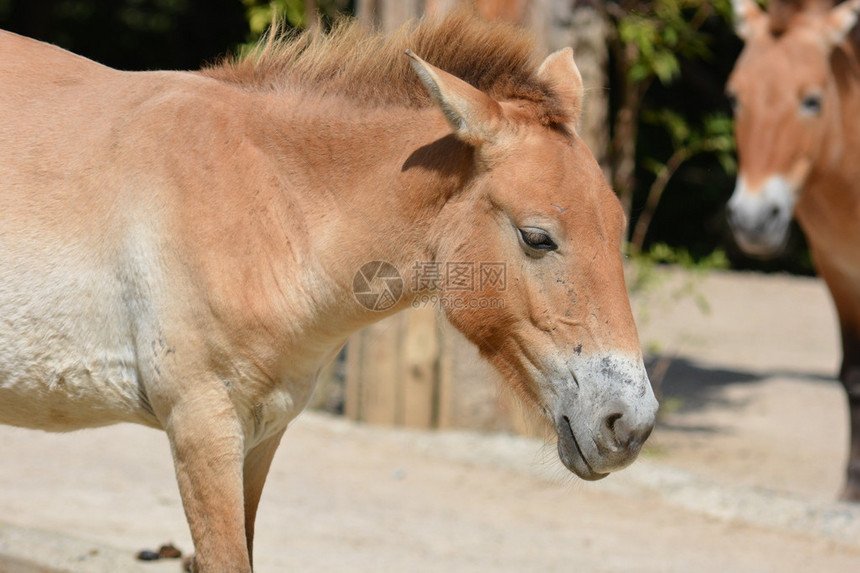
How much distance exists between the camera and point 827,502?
5.20 metres

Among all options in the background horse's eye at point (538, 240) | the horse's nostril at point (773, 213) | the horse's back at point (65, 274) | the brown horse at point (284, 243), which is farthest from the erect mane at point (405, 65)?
the horse's nostril at point (773, 213)

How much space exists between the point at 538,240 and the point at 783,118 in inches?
140

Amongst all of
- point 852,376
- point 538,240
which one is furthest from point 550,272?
point 852,376

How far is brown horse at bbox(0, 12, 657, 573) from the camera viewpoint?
2.60m

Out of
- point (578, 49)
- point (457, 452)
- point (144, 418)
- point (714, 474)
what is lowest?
point (714, 474)

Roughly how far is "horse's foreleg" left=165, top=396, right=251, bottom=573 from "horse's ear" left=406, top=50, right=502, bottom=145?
0.97m

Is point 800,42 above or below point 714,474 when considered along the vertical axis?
above

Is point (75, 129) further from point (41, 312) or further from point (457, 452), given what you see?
point (457, 452)

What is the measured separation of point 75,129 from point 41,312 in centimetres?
53

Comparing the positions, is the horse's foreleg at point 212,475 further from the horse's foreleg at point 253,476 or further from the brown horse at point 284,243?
the horse's foreleg at point 253,476

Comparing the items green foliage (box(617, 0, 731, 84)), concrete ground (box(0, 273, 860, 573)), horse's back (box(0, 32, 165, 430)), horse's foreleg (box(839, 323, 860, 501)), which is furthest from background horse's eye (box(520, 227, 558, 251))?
green foliage (box(617, 0, 731, 84))

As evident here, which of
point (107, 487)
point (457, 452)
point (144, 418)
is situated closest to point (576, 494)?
point (457, 452)

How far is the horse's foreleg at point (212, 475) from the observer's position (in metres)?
2.67

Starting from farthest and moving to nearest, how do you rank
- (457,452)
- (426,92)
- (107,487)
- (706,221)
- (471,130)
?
(706,221) → (457,452) → (107,487) → (426,92) → (471,130)
